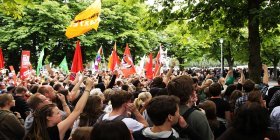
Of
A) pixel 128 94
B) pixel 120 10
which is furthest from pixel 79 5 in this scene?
pixel 128 94

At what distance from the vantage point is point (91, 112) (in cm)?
595

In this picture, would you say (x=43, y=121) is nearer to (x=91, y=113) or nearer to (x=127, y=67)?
(x=91, y=113)

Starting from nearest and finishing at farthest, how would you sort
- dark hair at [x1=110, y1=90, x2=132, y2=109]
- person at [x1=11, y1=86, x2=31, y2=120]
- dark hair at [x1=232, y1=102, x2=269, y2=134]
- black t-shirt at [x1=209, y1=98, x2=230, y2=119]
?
dark hair at [x1=232, y1=102, x2=269, y2=134], dark hair at [x1=110, y1=90, x2=132, y2=109], black t-shirt at [x1=209, y1=98, x2=230, y2=119], person at [x1=11, y1=86, x2=31, y2=120]

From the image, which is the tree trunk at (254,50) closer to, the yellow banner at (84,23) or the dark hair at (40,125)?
the yellow banner at (84,23)

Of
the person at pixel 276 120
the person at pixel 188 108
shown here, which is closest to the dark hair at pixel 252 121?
the person at pixel 188 108

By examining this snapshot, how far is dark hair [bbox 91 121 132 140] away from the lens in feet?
10.2

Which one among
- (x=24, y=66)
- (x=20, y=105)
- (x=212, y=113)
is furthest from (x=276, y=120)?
(x=24, y=66)

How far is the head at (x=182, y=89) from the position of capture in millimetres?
4863

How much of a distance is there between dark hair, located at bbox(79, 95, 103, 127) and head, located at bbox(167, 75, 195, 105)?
1.42 meters

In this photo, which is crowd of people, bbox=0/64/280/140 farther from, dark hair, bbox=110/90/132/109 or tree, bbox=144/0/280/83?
tree, bbox=144/0/280/83

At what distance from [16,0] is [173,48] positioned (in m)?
46.8

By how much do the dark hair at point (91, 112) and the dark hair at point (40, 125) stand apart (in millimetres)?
1079

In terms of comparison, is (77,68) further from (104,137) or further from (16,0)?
(104,137)

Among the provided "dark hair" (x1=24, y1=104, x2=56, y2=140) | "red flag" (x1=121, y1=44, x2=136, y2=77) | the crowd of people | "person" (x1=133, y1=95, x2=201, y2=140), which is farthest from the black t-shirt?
"red flag" (x1=121, y1=44, x2=136, y2=77)
